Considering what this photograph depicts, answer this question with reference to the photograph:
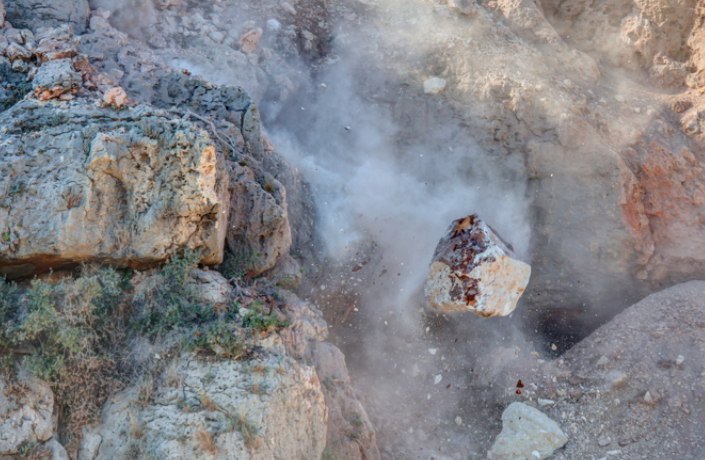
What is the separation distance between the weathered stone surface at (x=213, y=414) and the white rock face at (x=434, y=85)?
174 inches

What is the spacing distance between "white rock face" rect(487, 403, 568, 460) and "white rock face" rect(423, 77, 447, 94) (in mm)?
4131

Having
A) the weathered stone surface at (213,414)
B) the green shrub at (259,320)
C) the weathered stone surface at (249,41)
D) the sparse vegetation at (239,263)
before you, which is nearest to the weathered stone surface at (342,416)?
the weathered stone surface at (213,414)

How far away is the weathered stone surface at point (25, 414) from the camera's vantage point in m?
3.18

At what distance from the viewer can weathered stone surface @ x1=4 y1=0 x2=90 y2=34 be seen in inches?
209

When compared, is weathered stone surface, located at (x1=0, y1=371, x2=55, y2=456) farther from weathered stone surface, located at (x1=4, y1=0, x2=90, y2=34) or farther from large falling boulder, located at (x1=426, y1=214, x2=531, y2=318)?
weathered stone surface, located at (x1=4, y1=0, x2=90, y2=34)

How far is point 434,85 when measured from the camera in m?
6.94

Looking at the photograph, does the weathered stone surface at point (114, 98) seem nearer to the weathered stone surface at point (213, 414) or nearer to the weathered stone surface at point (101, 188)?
the weathered stone surface at point (101, 188)

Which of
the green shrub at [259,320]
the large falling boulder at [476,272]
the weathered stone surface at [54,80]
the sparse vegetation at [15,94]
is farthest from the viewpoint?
the large falling boulder at [476,272]

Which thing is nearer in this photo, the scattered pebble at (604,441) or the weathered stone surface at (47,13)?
the scattered pebble at (604,441)

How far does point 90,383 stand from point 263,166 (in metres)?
2.82

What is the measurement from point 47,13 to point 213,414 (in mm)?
4620

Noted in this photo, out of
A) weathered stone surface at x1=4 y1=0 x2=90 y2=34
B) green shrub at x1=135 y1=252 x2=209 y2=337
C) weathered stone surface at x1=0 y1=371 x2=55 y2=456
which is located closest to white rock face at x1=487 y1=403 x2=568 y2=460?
green shrub at x1=135 y1=252 x2=209 y2=337

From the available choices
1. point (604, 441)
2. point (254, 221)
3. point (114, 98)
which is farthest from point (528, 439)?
point (114, 98)

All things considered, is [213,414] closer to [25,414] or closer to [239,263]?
[25,414]
